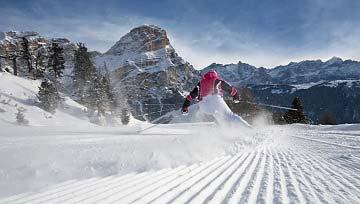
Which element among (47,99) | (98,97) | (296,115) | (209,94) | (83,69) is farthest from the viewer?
(83,69)

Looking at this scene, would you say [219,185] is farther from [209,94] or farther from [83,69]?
[83,69]

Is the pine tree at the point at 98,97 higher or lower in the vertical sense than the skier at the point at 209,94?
higher

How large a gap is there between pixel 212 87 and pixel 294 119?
46245 millimetres

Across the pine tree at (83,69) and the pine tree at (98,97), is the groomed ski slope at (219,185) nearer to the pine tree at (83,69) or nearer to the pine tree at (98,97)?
the pine tree at (98,97)

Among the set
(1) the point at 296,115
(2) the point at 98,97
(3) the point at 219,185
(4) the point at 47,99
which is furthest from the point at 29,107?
(3) the point at 219,185

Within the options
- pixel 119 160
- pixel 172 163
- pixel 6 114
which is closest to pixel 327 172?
pixel 172 163

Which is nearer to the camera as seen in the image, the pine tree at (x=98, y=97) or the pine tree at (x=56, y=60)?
the pine tree at (x=98, y=97)

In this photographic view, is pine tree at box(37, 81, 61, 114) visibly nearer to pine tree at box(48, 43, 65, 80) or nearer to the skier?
pine tree at box(48, 43, 65, 80)

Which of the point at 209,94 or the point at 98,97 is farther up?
the point at 98,97

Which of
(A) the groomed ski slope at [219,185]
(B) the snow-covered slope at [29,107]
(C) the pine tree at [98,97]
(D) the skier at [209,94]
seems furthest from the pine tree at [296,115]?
(A) the groomed ski slope at [219,185]

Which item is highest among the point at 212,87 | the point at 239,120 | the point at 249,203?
the point at 212,87

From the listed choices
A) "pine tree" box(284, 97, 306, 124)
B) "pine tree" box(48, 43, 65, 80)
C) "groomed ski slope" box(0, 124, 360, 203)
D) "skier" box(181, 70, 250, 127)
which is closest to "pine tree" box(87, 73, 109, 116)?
"pine tree" box(48, 43, 65, 80)

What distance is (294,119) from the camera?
60.5 m

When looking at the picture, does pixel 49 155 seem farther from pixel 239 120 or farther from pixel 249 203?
pixel 239 120
